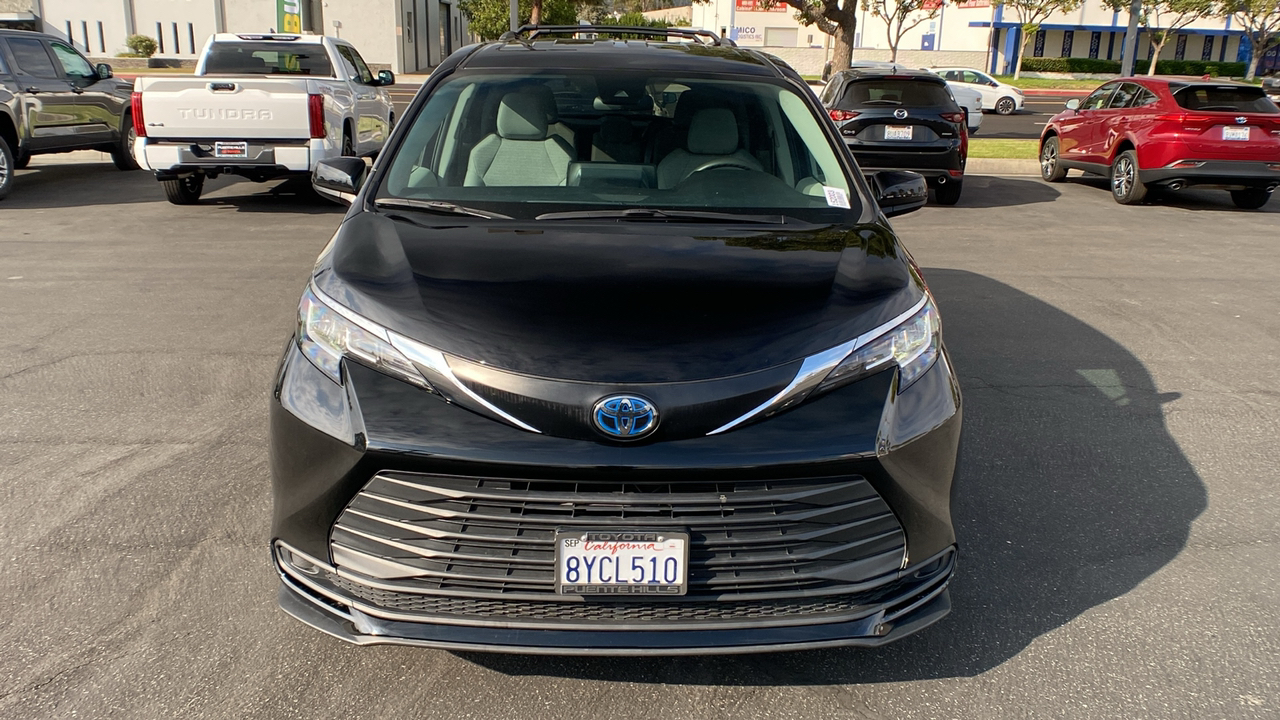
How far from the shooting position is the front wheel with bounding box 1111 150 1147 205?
1269 cm

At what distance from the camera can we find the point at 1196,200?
13734 mm

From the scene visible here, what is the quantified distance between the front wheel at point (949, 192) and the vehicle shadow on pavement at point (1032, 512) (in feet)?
19.6

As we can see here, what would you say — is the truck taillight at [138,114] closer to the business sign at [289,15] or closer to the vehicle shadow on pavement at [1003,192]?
the vehicle shadow on pavement at [1003,192]

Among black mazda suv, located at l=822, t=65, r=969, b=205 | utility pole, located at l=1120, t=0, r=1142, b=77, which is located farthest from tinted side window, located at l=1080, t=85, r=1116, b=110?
utility pole, located at l=1120, t=0, r=1142, b=77

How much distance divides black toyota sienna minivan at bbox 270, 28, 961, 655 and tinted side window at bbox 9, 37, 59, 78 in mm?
11573

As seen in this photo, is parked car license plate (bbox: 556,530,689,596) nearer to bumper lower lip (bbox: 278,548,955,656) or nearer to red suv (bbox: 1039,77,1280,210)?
bumper lower lip (bbox: 278,548,955,656)

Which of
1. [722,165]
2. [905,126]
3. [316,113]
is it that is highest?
[722,165]

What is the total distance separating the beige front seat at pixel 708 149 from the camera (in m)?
4.02

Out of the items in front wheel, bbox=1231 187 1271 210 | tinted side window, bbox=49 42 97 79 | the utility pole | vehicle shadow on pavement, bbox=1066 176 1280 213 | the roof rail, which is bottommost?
vehicle shadow on pavement, bbox=1066 176 1280 213

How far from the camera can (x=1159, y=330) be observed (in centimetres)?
681

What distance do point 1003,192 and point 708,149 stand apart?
10.9m

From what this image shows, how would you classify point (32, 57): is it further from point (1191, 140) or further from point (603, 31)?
point (1191, 140)

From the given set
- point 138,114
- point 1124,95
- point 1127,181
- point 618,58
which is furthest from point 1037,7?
point 618,58

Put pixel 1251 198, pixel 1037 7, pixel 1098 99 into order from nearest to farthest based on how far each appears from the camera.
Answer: pixel 1251 198 → pixel 1098 99 → pixel 1037 7
